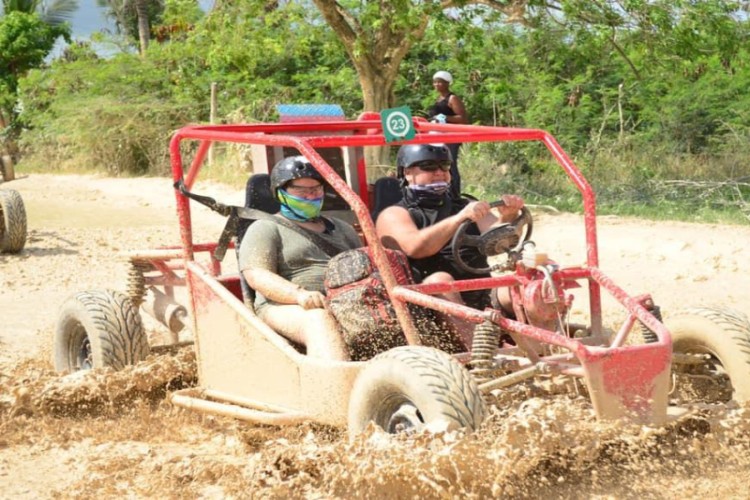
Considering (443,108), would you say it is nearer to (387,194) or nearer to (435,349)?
(387,194)

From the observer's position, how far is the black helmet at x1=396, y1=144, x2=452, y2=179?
17.0 feet

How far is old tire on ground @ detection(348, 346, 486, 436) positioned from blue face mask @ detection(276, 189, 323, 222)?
1.25 meters

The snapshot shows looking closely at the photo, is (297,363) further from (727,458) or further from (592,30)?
(592,30)

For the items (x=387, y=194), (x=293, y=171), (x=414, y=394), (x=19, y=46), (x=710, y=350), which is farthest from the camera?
(x=19, y=46)

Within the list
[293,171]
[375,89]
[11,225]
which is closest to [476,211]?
[293,171]

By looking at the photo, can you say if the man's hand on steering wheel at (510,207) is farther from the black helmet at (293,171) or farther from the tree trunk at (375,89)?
the tree trunk at (375,89)

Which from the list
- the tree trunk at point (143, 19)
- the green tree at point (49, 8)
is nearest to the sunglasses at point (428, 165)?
the tree trunk at point (143, 19)

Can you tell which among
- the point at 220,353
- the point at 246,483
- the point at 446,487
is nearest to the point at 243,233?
the point at 220,353

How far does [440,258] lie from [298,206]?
677 mm

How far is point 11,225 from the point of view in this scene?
11.8 m

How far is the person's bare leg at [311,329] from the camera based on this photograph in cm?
454

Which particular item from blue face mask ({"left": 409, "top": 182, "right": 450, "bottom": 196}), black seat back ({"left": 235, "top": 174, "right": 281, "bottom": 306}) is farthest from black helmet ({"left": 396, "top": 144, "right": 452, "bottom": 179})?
black seat back ({"left": 235, "top": 174, "right": 281, "bottom": 306})

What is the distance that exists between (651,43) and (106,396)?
28.5ft

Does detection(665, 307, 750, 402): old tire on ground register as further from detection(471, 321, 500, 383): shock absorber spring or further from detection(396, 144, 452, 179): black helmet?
detection(396, 144, 452, 179): black helmet
